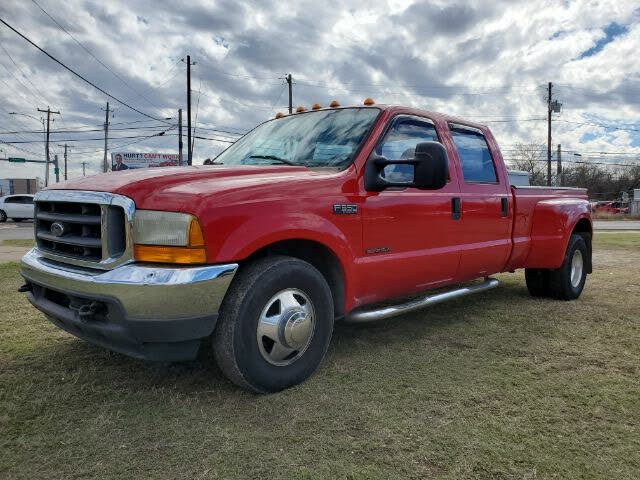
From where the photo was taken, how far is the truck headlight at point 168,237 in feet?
8.36

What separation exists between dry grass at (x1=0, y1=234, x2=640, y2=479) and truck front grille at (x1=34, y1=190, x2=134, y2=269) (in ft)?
2.63

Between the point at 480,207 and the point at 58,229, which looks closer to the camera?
the point at 58,229

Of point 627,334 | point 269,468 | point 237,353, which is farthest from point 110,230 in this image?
point 627,334

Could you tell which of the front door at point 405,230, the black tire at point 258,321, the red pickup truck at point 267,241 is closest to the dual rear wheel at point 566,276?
the red pickup truck at point 267,241

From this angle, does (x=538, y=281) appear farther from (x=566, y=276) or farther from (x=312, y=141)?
(x=312, y=141)

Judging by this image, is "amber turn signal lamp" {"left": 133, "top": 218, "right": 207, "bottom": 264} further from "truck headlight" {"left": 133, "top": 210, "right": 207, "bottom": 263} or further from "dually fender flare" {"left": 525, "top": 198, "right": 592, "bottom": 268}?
"dually fender flare" {"left": 525, "top": 198, "right": 592, "bottom": 268}

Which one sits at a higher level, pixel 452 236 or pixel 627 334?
pixel 452 236

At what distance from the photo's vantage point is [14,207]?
25.2 metres

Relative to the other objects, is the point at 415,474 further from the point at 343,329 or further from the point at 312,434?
the point at 343,329

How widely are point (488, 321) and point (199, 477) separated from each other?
3284 millimetres

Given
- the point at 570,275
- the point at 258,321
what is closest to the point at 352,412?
the point at 258,321

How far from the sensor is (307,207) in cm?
303

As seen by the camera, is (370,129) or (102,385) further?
(370,129)

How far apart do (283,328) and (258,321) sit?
0.55 ft
